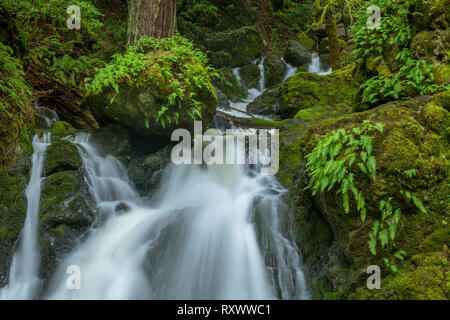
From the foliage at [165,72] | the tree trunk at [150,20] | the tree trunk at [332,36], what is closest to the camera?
the foliage at [165,72]

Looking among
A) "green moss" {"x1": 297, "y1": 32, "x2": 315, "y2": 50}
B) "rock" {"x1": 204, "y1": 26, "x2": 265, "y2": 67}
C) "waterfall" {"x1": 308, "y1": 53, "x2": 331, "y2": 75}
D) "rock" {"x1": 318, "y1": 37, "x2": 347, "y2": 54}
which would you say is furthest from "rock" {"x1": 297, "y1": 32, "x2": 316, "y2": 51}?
"rock" {"x1": 204, "y1": 26, "x2": 265, "y2": 67}

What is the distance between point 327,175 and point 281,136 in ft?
11.7

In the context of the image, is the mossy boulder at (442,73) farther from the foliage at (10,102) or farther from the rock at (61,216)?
the foliage at (10,102)

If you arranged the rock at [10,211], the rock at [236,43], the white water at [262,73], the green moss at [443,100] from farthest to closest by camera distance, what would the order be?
the rock at [236,43] → the white water at [262,73] → the rock at [10,211] → the green moss at [443,100]

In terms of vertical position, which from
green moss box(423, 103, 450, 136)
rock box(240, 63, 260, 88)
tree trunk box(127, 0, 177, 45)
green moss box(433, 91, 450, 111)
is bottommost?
green moss box(423, 103, 450, 136)

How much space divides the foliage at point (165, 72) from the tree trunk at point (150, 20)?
598mm

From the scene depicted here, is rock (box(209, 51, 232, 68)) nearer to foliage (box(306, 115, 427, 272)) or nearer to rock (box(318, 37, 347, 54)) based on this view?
rock (box(318, 37, 347, 54))

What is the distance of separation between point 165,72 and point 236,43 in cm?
949

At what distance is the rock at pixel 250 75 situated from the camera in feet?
44.1

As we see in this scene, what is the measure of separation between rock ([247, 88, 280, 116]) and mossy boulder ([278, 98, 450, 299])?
6396 millimetres

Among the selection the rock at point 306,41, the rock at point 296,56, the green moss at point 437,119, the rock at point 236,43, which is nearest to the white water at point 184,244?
the green moss at point 437,119

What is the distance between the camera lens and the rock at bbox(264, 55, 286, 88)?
13.4 metres

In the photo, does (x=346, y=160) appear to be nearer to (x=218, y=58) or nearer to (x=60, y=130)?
(x=60, y=130)

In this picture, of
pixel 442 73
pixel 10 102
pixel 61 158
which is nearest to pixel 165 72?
pixel 61 158
